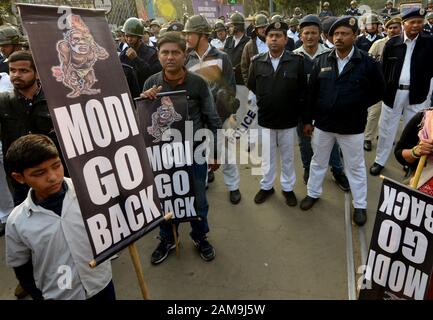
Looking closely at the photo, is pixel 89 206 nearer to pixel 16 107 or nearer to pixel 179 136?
pixel 179 136

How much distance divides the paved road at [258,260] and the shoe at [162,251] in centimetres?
6

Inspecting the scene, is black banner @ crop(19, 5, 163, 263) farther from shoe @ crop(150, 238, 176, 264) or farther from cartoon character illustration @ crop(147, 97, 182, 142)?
shoe @ crop(150, 238, 176, 264)

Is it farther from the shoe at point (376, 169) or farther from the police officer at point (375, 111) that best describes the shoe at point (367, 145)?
the shoe at point (376, 169)

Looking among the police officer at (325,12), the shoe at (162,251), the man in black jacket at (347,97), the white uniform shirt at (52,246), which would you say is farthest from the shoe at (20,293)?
the police officer at (325,12)

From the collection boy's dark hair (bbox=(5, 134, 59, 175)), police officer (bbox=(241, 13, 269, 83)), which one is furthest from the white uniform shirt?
police officer (bbox=(241, 13, 269, 83))

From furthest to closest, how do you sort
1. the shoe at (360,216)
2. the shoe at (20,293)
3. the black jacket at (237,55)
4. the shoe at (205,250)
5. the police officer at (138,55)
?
the black jacket at (237,55)
the police officer at (138,55)
the shoe at (360,216)
the shoe at (205,250)
the shoe at (20,293)

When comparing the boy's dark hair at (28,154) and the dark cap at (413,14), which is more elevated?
the dark cap at (413,14)

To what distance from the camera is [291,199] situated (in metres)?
4.27

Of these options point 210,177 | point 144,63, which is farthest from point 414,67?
point 144,63

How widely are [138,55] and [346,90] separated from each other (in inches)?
122

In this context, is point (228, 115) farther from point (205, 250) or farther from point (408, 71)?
point (408, 71)

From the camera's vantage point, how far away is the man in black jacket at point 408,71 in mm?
4328

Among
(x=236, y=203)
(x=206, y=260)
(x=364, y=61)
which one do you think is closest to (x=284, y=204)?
(x=236, y=203)

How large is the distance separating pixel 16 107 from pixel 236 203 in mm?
2634
